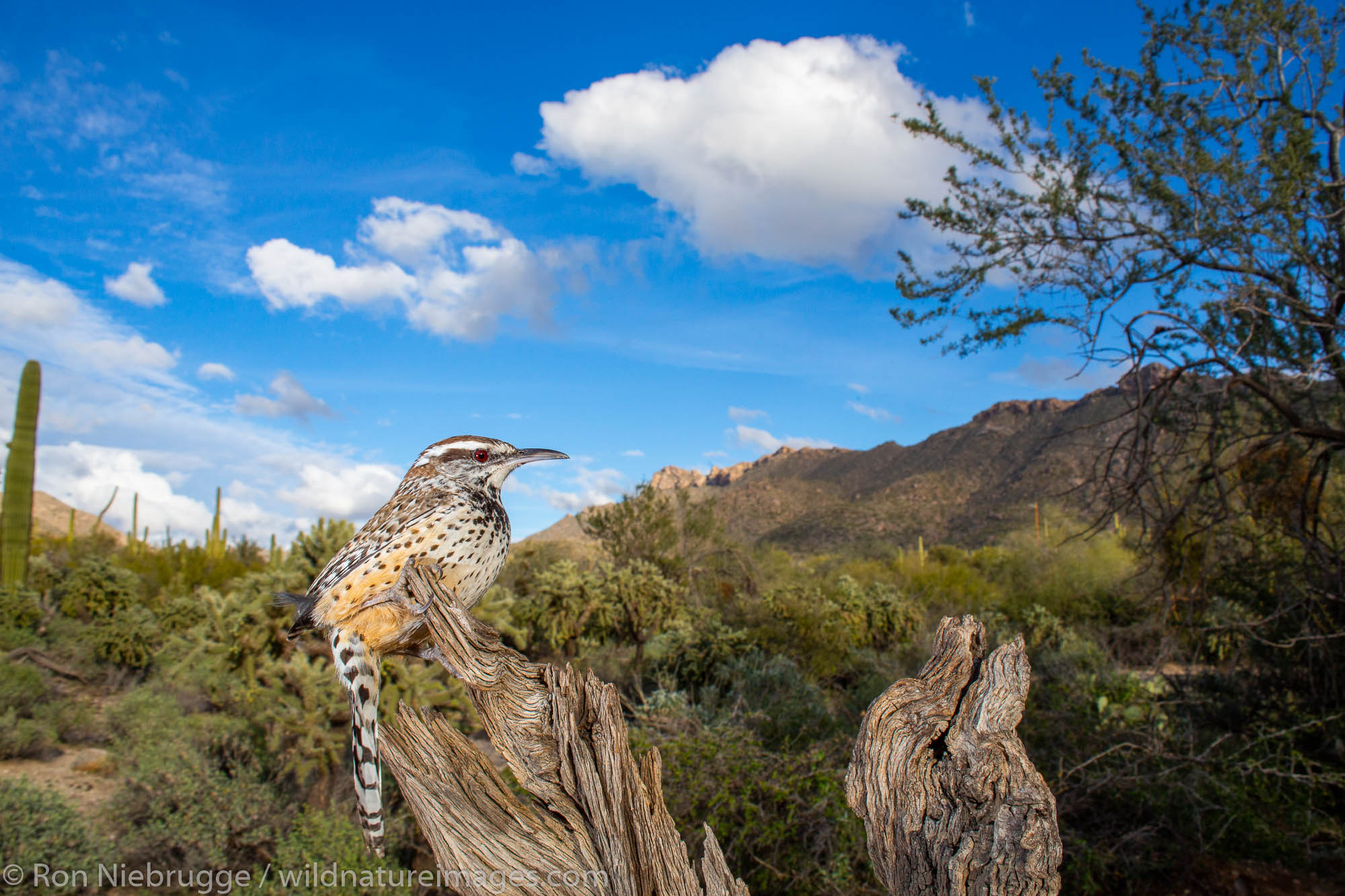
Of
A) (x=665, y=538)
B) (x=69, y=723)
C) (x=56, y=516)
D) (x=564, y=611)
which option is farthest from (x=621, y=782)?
(x=56, y=516)

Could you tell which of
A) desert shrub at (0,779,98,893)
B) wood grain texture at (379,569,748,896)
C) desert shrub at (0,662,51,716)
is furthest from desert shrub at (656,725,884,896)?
desert shrub at (0,662,51,716)

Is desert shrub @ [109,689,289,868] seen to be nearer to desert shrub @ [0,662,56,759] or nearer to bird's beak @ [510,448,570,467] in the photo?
desert shrub @ [0,662,56,759]

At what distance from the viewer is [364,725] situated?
210 cm

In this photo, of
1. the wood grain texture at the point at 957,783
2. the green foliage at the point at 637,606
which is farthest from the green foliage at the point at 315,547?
the wood grain texture at the point at 957,783

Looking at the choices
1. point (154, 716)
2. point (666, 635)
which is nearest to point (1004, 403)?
point (666, 635)

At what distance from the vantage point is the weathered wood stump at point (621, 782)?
1732 millimetres

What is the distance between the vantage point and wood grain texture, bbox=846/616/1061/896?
5.44 feet

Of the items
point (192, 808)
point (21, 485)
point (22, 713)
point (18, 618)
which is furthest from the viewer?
point (21, 485)

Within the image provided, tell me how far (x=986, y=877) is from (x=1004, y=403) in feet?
170

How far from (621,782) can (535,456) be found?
106 centimetres

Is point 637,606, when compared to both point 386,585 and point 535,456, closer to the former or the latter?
point 535,456

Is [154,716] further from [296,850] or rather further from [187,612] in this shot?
[187,612]

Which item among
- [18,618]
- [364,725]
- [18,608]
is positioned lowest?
[18,618]

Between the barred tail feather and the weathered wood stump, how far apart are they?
0.11 m
